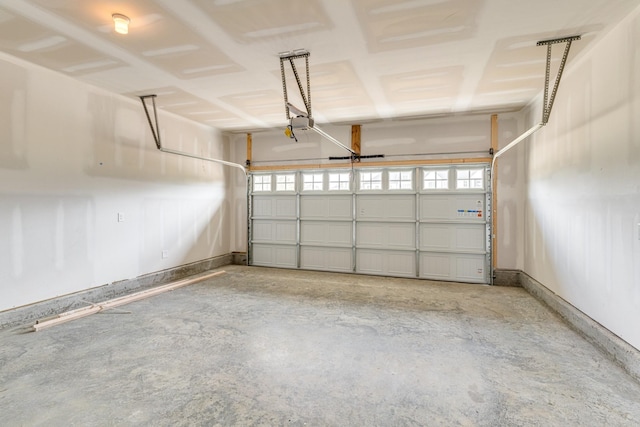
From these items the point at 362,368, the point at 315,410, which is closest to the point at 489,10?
the point at 362,368

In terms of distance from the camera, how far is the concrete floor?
195 centimetres

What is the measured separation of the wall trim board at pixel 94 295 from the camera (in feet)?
11.0

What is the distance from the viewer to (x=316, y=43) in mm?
2965

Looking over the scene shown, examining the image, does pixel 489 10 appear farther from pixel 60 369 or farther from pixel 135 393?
pixel 60 369

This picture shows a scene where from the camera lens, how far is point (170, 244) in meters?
5.42

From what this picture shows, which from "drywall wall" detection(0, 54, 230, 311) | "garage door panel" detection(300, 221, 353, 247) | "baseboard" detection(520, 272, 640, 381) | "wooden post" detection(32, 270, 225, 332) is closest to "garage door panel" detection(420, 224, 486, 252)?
"baseboard" detection(520, 272, 640, 381)

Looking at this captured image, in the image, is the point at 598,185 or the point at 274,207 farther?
the point at 274,207

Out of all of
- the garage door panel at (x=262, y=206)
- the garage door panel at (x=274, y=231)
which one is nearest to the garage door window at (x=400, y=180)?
the garage door panel at (x=274, y=231)

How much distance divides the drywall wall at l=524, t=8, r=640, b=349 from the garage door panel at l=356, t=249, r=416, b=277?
2.14 meters

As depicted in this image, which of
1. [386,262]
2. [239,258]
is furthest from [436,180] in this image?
[239,258]

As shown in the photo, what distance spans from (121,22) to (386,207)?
15.6 ft

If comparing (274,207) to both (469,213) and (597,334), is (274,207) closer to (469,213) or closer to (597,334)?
(469,213)

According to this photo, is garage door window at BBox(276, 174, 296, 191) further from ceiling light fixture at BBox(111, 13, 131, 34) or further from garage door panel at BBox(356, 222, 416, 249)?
ceiling light fixture at BBox(111, 13, 131, 34)

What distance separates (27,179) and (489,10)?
4.89 m
